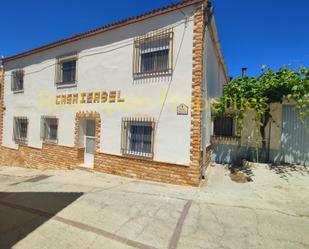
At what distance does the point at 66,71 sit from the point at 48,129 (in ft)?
9.97

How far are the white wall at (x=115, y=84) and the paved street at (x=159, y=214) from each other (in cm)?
152

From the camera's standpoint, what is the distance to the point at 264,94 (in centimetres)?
734

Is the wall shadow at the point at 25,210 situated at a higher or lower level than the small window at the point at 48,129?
lower

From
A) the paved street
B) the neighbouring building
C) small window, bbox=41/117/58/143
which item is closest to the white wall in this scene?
the neighbouring building

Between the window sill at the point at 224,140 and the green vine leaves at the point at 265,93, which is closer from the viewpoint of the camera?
the green vine leaves at the point at 265,93

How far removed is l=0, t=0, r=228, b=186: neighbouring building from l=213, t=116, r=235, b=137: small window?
24.5 inches

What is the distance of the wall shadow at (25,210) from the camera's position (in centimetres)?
348

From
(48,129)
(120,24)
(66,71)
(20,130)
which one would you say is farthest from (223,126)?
(20,130)

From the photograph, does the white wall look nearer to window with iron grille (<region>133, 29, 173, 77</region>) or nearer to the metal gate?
window with iron grille (<region>133, 29, 173, 77</region>)

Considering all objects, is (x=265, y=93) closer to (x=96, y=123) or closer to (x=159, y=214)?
(x=159, y=214)

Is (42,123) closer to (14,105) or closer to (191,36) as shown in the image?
(14,105)

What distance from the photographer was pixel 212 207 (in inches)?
180

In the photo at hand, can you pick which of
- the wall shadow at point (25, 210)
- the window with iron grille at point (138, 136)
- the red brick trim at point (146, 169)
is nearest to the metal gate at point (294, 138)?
the red brick trim at point (146, 169)

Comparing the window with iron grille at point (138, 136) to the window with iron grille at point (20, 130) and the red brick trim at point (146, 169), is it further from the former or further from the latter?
the window with iron grille at point (20, 130)
